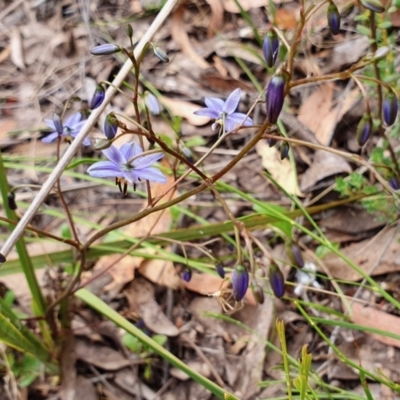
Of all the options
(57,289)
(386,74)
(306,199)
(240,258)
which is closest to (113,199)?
(57,289)

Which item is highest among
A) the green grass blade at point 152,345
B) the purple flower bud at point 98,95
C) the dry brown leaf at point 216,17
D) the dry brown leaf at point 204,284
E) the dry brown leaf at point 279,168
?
the purple flower bud at point 98,95

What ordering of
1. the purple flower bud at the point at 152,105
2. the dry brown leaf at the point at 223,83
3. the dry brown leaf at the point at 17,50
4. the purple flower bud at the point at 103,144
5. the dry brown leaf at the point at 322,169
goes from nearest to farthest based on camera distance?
the purple flower bud at the point at 103,144 < the purple flower bud at the point at 152,105 < the dry brown leaf at the point at 322,169 < the dry brown leaf at the point at 223,83 < the dry brown leaf at the point at 17,50

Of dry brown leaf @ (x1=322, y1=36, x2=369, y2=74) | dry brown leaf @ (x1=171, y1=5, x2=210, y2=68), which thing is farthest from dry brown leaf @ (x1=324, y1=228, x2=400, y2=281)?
dry brown leaf @ (x1=171, y1=5, x2=210, y2=68)

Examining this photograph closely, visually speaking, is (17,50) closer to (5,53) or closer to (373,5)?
(5,53)

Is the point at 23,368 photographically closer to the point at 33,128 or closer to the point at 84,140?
the point at 84,140

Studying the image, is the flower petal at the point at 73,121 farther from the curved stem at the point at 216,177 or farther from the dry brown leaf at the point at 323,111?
the dry brown leaf at the point at 323,111

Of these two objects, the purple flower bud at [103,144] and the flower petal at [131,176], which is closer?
the purple flower bud at [103,144]

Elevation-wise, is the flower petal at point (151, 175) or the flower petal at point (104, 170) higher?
the flower petal at point (104, 170)

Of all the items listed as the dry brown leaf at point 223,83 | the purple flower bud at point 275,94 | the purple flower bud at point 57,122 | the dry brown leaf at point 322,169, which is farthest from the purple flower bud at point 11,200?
the dry brown leaf at point 223,83
